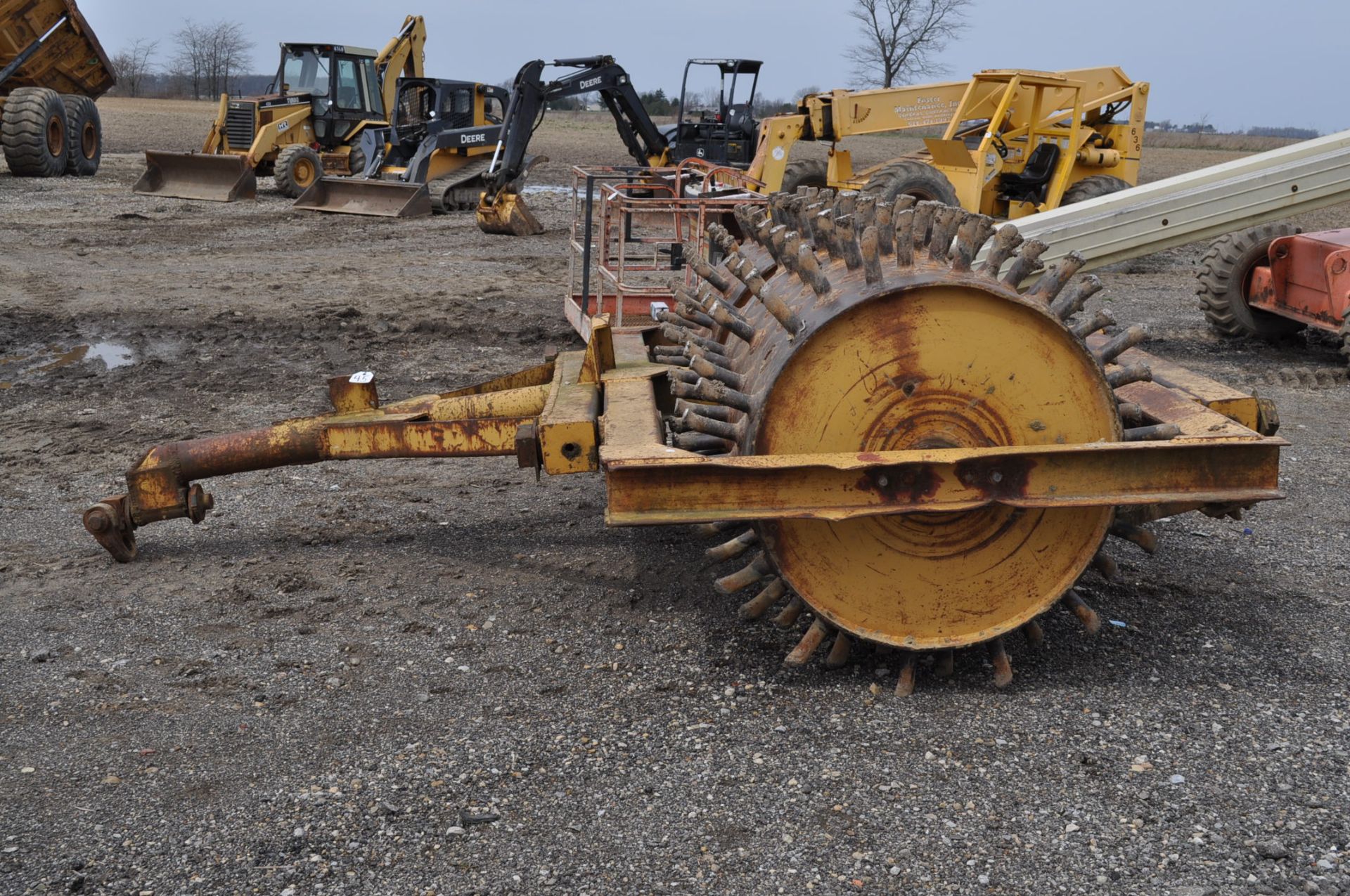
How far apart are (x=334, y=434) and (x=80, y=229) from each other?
1206cm

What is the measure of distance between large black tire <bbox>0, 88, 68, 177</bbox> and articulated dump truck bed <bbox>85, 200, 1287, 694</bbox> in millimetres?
18702

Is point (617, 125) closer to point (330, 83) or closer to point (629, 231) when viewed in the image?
point (330, 83)

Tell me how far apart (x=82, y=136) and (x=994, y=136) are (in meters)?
15.9

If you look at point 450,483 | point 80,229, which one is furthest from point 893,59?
point 450,483

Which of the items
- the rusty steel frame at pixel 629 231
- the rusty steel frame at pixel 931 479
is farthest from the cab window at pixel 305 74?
the rusty steel frame at pixel 931 479

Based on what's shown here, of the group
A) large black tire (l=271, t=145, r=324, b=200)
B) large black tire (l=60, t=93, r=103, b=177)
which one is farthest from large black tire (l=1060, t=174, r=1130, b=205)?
large black tire (l=60, t=93, r=103, b=177)

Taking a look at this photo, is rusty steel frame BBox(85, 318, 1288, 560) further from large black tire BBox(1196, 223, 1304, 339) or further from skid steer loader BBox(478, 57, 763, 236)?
skid steer loader BBox(478, 57, 763, 236)

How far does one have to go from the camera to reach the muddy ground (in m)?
2.96

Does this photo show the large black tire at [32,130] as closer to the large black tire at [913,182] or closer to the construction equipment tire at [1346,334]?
the large black tire at [913,182]

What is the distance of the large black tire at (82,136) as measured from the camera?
810 inches

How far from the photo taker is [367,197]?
57.7 feet

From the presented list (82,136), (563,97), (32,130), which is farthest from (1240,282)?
(82,136)

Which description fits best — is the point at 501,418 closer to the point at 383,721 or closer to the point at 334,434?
the point at 334,434

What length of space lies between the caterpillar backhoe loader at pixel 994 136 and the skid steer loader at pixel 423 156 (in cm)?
527
